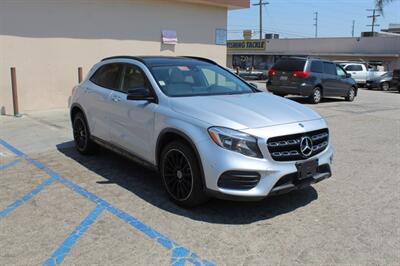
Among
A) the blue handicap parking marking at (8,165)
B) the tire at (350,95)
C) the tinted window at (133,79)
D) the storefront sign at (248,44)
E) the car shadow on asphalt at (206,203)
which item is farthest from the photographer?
the storefront sign at (248,44)

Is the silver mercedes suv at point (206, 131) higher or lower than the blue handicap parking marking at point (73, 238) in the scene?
higher

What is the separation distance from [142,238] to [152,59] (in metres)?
2.73

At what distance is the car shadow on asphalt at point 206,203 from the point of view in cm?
457

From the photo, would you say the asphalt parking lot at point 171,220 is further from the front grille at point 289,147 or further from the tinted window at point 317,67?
the tinted window at point 317,67

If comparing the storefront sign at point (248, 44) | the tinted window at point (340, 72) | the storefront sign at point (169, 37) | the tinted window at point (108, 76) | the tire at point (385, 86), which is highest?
the storefront sign at point (248, 44)

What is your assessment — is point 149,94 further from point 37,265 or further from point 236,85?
point 37,265

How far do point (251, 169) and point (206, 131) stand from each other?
59 centimetres

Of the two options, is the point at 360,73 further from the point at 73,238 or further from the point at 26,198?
the point at 73,238

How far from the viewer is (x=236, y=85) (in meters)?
5.99

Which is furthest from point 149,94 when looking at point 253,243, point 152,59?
point 253,243

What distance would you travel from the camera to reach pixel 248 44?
177ft

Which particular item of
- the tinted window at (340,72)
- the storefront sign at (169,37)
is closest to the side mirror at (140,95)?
the storefront sign at (169,37)

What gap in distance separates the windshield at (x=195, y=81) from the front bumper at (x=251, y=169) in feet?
3.96

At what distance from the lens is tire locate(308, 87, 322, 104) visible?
15.8 meters
